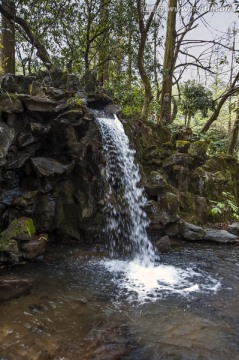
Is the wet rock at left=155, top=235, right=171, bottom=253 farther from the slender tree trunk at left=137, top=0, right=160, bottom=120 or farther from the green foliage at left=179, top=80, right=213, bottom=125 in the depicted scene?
the green foliage at left=179, top=80, right=213, bottom=125

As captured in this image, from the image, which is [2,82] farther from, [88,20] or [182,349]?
[182,349]

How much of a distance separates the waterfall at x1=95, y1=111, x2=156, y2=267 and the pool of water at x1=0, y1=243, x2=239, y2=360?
1278mm

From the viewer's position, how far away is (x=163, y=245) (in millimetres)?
7750

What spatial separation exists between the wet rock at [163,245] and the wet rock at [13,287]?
3.45m

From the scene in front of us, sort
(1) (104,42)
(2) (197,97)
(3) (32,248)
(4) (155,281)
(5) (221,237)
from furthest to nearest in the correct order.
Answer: (2) (197,97) < (1) (104,42) < (5) (221,237) < (3) (32,248) < (4) (155,281)

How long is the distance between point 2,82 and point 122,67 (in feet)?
25.5

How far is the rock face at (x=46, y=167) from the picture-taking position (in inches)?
274

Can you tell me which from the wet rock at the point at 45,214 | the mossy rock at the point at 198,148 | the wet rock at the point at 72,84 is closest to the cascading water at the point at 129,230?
the wet rock at the point at 72,84

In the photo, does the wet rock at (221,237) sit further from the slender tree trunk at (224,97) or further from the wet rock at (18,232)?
the slender tree trunk at (224,97)

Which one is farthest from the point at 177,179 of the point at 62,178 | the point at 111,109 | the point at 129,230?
the point at 62,178

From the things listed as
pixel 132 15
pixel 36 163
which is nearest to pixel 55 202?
pixel 36 163

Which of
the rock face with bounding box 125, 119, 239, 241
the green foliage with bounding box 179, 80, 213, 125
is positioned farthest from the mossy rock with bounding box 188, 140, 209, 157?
the green foliage with bounding box 179, 80, 213, 125

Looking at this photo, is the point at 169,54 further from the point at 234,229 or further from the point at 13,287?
the point at 13,287

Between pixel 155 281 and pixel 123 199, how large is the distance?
2989 millimetres
